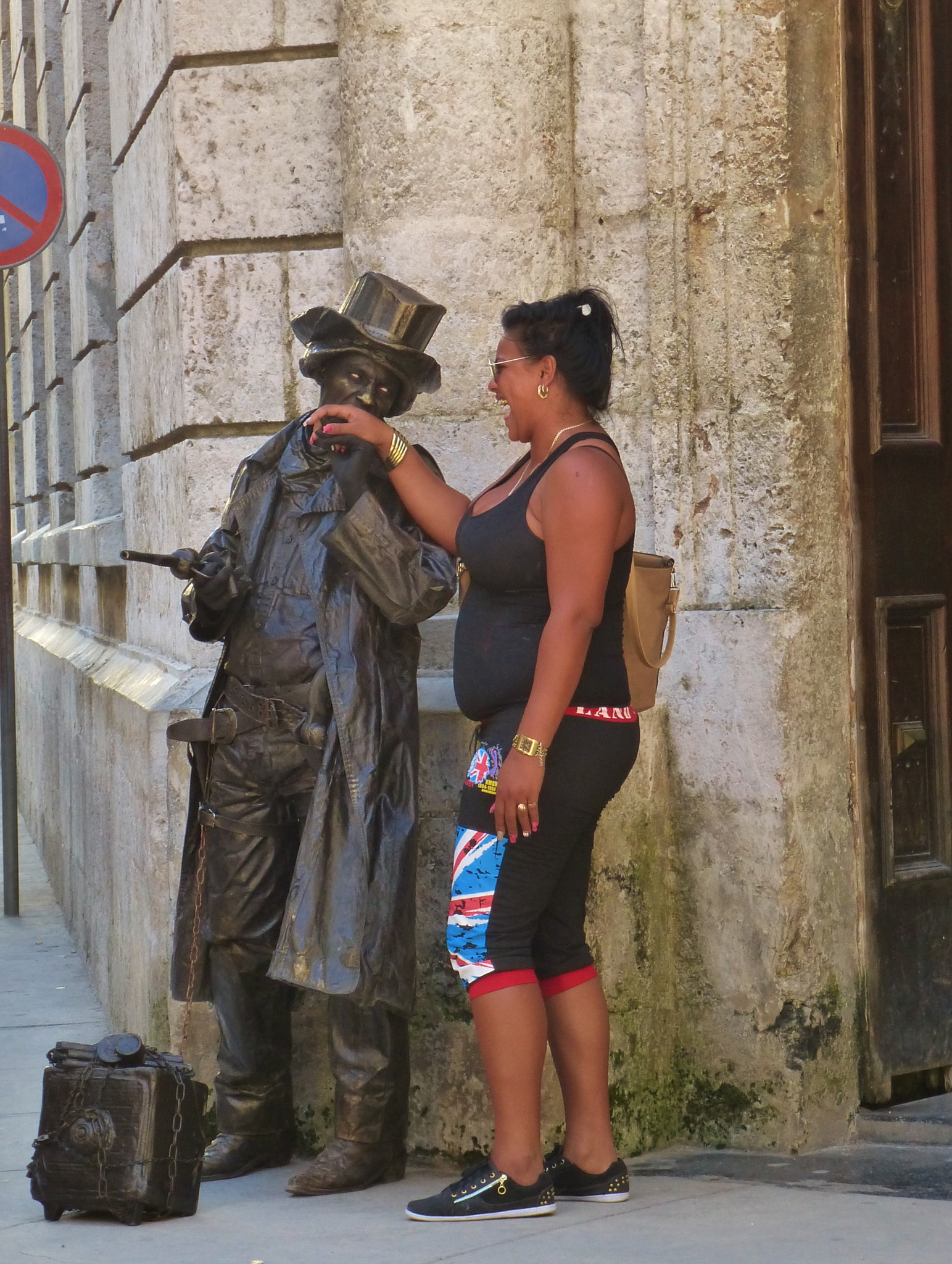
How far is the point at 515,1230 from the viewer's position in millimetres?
3881

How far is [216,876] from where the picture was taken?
4410 mm

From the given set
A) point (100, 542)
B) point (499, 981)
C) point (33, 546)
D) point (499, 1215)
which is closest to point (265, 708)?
point (499, 981)

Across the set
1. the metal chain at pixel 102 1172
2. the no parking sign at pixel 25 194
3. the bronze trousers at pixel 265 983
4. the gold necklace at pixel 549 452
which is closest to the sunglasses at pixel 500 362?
the gold necklace at pixel 549 452

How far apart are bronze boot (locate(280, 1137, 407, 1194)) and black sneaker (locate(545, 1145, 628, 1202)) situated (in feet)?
1.44

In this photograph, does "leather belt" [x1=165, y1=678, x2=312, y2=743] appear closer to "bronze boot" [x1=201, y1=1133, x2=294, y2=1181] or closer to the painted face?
the painted face

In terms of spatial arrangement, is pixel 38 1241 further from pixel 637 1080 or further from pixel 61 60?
pixel 61 60

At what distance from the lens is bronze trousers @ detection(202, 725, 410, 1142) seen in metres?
4.27

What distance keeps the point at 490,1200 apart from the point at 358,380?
6.25ft

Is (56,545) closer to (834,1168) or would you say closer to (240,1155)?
(240,1155)

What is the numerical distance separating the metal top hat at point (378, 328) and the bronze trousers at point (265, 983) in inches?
36.0

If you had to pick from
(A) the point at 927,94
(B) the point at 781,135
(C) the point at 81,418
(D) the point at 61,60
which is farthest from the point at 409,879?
(D) the point at 61,60

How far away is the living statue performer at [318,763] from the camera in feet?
13.6

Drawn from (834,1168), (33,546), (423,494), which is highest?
(33,546)

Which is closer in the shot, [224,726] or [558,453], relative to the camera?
[558,453]
